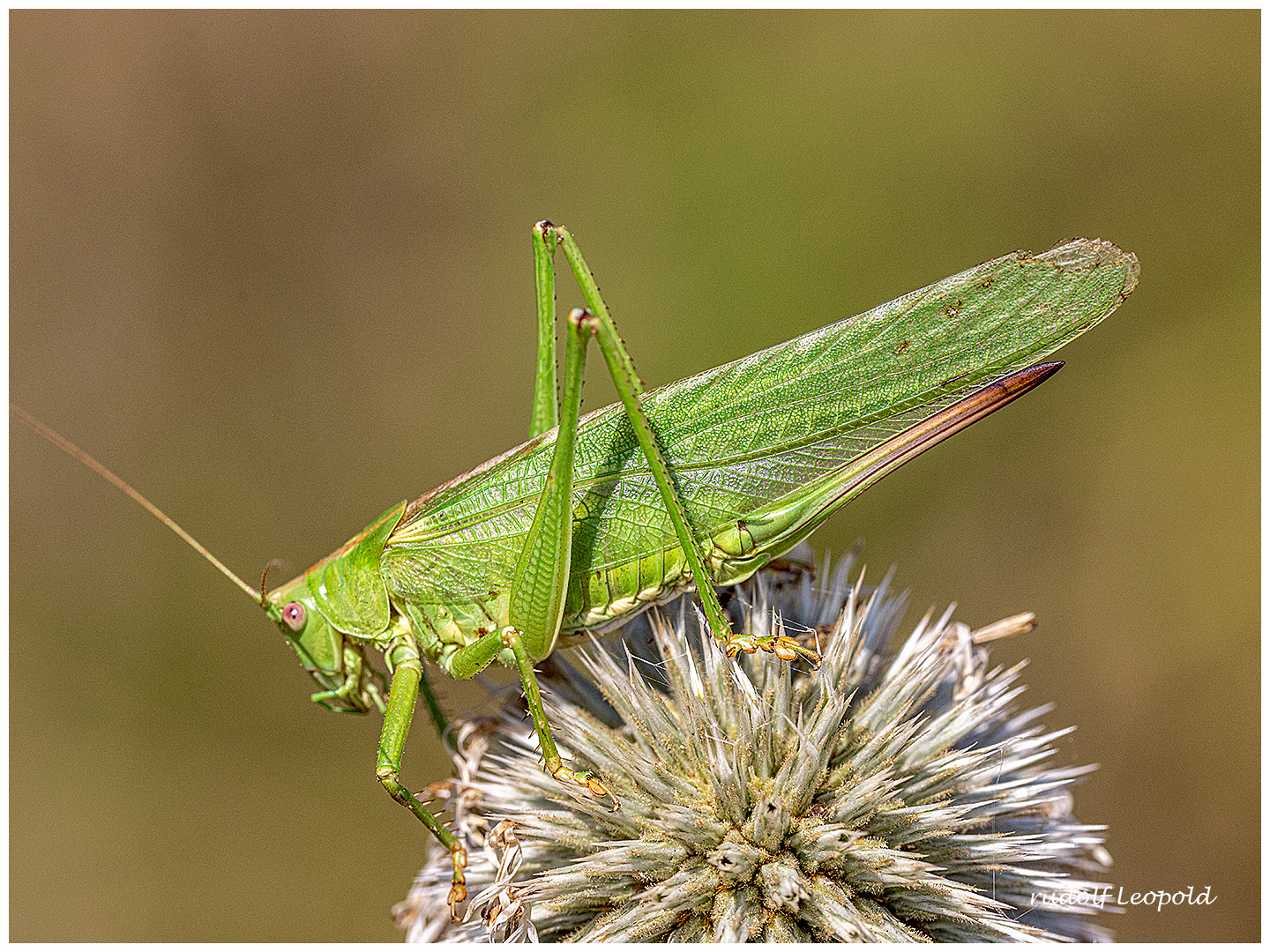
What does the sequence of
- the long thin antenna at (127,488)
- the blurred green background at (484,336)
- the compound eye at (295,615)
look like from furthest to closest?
1. the blurred green background at (484,336)
2. the compound eye at (295,615)
3. the long thin antenna at (127,488)

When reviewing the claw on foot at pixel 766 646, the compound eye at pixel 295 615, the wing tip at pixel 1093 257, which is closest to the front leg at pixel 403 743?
the compound eye at pixel 295 615

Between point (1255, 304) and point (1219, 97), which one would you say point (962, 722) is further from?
point (1219, 97)

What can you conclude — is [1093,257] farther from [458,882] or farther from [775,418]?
[458,882]

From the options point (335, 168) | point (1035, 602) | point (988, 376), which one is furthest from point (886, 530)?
point (335, 168)

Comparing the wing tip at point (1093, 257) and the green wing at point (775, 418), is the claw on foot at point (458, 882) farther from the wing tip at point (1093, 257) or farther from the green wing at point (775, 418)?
the wing tip at point (1093, 257)

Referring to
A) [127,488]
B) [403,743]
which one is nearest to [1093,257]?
[403,743]

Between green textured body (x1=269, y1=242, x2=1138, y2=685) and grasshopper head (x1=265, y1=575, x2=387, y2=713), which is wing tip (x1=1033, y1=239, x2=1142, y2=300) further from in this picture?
grasshopper head (x1=265, y1=575, x2=387, y2=713)
